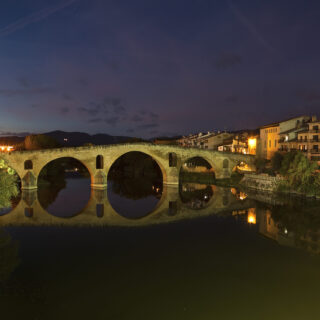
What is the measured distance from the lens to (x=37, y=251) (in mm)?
14594

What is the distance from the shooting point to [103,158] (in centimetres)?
3494

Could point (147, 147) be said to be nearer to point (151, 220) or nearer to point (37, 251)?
point (151, 220)

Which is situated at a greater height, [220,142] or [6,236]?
[220,142]

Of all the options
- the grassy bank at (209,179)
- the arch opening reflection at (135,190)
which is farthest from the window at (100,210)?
the grassy bank at (209,179)

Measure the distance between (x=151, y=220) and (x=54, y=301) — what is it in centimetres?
1265

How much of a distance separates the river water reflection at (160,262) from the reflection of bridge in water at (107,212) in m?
0.08

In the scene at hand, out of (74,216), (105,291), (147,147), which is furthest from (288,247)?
(147,147)

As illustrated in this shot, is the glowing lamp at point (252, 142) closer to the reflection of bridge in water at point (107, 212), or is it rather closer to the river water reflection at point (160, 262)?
the reflection of bridge in water at point (107, 212)

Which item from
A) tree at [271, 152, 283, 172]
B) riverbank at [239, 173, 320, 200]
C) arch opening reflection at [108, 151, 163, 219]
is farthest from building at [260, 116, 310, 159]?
arch opening reflection at [108, 151, 163, 219]

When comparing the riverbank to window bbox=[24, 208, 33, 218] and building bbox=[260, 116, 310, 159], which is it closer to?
building bbox=[260, 116, 310, 159]

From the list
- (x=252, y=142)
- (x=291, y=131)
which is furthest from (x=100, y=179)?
(x=252, y=142)

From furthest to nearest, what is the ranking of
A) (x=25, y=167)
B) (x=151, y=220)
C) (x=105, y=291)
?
(x=25, y=167) < (x=151, y=220) < (x=105, y=291)

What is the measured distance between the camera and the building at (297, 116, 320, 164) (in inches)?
1320

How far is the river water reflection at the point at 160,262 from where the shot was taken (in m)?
9.45
